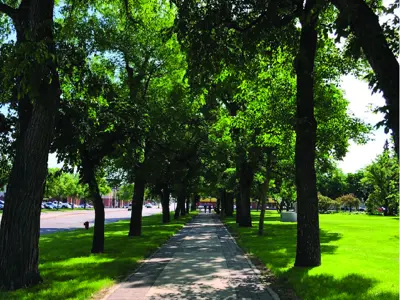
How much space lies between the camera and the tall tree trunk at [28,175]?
7996mm

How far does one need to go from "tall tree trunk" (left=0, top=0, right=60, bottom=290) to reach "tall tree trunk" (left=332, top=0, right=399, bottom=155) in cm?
521

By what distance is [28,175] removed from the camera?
8227 millimetres

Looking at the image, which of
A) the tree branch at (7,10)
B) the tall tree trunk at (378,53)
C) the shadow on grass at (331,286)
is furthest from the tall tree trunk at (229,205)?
the tall tree trunk at (378,53)

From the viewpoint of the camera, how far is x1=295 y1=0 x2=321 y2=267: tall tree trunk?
10492 mm

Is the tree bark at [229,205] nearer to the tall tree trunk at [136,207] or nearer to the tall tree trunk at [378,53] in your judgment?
the tall tree trunk at [136,207]

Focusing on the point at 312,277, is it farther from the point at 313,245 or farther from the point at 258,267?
the point at 258,267

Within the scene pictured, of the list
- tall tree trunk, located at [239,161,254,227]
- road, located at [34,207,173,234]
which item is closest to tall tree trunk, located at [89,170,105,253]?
road, located at [34,207,173,234]

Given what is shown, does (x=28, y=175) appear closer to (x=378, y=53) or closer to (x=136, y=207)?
(x=378, y=53)

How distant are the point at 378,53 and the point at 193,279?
258 inches

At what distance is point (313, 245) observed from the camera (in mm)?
10484

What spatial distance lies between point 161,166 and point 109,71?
210 inches

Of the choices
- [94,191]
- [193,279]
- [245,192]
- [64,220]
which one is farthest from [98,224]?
[64,220]

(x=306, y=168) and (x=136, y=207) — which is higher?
(x=306, y=168)

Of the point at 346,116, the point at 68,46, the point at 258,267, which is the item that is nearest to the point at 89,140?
the point at 68,46
